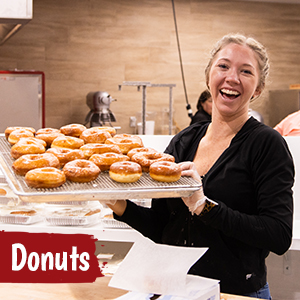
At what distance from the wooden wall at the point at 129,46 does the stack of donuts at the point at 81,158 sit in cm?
367

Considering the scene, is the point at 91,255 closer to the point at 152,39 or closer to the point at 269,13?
the point at 152,39

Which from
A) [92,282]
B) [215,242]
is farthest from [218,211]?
[92,282]

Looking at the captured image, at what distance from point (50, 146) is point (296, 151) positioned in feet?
4.61

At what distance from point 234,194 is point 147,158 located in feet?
0.93

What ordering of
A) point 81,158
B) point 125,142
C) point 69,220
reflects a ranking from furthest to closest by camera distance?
point 69,220, point 125,142, point 81,158

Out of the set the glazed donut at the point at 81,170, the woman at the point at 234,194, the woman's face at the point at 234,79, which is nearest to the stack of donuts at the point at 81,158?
the glazed donut at the point at 81,170

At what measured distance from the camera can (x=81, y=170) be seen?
0.95 metres

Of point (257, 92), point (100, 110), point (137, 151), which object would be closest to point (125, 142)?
point (137, 151)

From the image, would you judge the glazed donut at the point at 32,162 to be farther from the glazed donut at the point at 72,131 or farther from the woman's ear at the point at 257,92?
the woman's ear at the point at 257,92

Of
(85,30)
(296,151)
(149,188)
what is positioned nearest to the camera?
(149,188)

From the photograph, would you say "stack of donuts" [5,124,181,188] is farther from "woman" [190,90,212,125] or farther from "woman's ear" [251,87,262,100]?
"woman" [190,90,212,125]

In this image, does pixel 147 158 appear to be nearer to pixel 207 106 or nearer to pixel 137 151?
pixel 137 151

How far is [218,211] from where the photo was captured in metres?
1.07

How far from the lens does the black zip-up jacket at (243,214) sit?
43.6 inches
